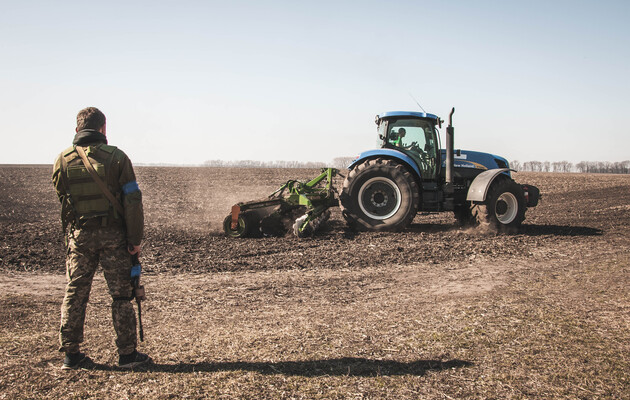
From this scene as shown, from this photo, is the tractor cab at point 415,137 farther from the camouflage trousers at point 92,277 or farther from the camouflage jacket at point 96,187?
the camouflage trousers at point 92,277

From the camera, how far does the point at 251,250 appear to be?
8945 mm

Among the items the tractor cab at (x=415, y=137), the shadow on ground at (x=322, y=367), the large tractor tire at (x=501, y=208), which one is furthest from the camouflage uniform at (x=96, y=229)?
the large tractor tire at (x=501, y=208)

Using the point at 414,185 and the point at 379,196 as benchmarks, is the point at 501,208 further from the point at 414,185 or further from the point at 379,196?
the point at 379,196

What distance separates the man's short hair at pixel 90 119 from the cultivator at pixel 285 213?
6310mm

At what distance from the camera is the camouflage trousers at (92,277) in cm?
373

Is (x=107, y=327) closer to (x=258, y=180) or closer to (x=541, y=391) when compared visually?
(x=541, y=391)

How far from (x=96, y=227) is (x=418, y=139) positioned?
8141mm

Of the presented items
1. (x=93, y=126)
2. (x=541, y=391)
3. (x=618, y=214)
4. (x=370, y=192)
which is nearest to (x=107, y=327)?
(x=93, y=126)

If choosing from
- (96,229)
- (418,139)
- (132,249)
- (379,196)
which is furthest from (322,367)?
(418,139)

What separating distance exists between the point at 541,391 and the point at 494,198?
7.06 m

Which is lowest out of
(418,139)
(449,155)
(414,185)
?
(414,185)

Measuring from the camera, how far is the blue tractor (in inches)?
400

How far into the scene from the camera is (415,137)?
10656 mm

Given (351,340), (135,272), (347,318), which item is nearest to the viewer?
(135,272)
